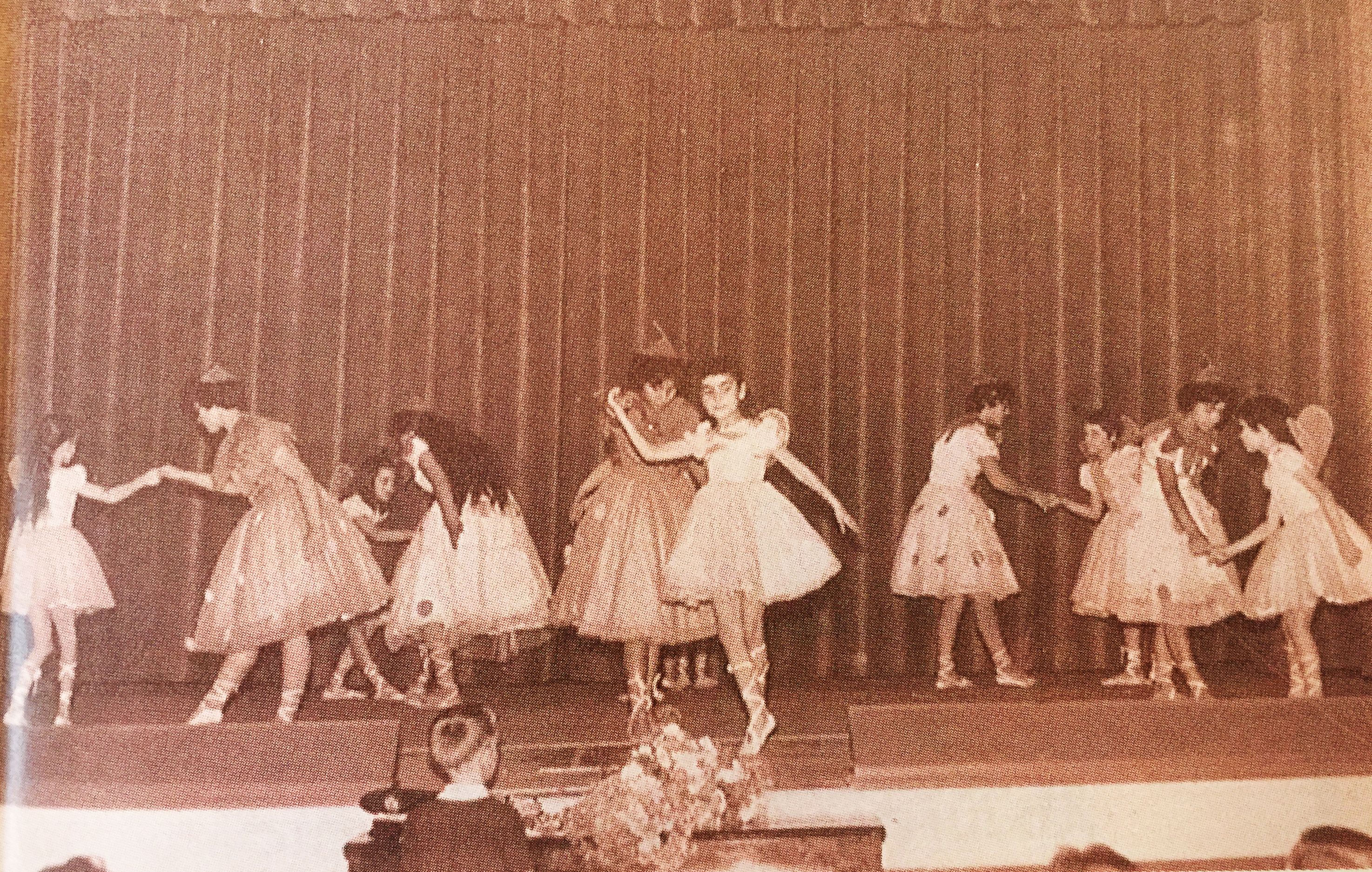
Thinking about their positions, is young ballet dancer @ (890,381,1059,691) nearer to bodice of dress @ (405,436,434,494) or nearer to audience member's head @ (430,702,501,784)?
audience member's head @ (430,702,501,784)

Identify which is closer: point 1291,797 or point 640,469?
point 1291,797

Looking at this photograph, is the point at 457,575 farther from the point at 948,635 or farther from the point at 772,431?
the point at 948,635

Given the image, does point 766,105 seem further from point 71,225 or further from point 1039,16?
point 71,225

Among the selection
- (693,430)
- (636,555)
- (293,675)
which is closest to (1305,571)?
(693,430)

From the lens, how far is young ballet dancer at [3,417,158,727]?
3236 millimetres

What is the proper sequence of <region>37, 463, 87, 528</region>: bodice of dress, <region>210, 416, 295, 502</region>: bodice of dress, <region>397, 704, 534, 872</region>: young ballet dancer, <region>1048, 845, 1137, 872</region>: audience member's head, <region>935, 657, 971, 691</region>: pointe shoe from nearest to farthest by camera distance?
<region>397, 704, 534, 872</region>: young ballet dancer
<region>1048, 845, 1137, 872</region>: audience member's head
<region>37, 463, 87, 528</region>: bodice of dress
<region>210, 416, 295, 502</region>: bodice of dress
<region>935, 657, 971, 691</region>: pointe shoe

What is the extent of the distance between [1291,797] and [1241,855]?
0.21 meters

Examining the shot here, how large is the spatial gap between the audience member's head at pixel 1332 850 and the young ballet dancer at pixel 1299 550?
0.38 metres

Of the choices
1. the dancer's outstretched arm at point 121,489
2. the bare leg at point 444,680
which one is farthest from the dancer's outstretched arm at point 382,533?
the dancer's outstretched arm at point 121,489

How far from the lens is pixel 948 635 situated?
3.57 m

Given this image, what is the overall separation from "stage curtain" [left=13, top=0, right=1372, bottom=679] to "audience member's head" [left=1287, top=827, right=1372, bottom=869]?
0.47 m

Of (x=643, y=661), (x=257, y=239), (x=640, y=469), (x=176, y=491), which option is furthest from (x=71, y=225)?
(x=643, y=661)

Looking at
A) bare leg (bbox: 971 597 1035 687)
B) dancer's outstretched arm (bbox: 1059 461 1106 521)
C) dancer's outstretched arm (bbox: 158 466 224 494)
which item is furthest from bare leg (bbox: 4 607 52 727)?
dancer's outstretched arm (bbox: 1059 461 1106 521)

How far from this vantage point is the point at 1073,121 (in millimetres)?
3611
